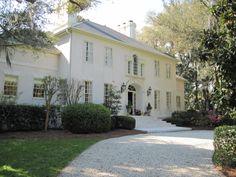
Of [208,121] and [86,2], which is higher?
[86,2]

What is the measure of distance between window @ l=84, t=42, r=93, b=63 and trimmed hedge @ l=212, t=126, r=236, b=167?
14469 mm

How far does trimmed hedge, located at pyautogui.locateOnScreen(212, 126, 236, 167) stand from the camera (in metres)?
7.18

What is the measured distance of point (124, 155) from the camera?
28.4 feet

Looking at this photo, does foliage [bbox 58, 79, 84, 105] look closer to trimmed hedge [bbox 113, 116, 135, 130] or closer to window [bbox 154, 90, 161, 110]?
trimmed hedge [bbox 113, 116, 135, 130]

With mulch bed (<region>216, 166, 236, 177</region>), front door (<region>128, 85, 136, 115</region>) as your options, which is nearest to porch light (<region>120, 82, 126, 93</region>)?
front door (<region>128, 85, 136, 115</region>)

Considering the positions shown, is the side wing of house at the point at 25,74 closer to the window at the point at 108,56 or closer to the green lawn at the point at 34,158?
the window at the point at 108,56

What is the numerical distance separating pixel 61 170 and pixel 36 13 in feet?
27.3

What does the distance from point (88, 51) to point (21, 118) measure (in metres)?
7.82

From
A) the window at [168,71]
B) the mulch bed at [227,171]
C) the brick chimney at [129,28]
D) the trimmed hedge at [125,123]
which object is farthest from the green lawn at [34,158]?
the brick chimney at [129,28]

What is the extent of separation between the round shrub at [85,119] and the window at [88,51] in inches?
249

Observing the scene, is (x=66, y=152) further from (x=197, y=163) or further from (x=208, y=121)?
(x=208, y=121)

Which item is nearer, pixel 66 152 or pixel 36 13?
pixel 66 152

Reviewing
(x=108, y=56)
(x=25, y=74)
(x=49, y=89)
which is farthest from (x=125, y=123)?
(x=25, y=74)

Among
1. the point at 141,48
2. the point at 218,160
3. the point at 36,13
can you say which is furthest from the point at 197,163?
the point at 141,48
